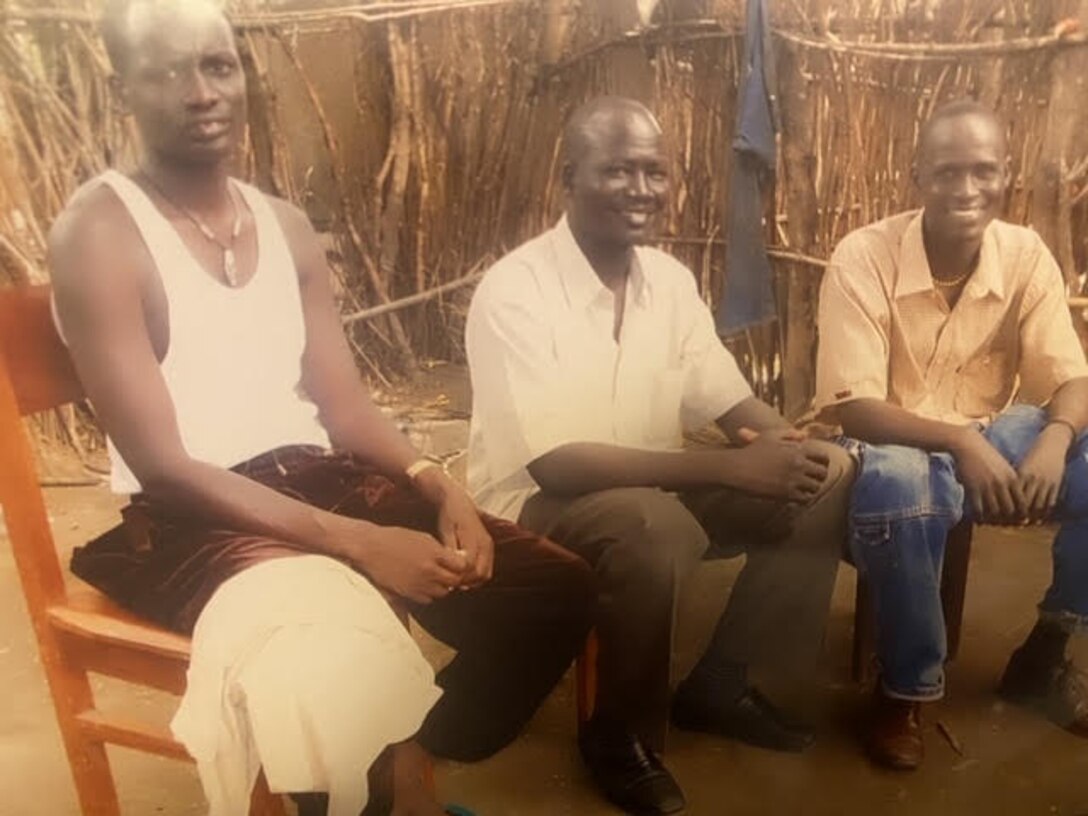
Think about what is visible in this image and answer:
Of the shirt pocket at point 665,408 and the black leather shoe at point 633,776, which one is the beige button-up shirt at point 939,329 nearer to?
the shirt pocket at point 665,408

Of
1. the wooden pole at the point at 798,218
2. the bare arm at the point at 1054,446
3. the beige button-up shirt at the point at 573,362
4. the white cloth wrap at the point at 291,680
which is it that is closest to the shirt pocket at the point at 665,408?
the beige button-up shirt at the point at 573,362

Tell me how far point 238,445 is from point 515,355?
0.31m

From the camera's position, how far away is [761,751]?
5.24 ft

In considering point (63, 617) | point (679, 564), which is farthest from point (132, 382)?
point (679, 564)

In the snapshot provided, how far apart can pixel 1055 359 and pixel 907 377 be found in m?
0.18

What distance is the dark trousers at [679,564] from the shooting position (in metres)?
1.38

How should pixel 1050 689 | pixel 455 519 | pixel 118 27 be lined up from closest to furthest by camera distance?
pixel 118 27
pixel 455 519
pixel 1050 689

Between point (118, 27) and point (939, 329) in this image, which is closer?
point (118, 27)

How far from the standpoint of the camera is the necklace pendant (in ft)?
3.81

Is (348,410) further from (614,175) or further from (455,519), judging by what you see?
(614,175)

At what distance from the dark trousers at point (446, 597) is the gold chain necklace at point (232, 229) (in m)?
0.20

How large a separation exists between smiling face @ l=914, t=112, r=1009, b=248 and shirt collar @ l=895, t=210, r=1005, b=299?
13 millimetres

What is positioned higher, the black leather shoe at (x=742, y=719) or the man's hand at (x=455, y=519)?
the man's hand at (x=455, y=519)

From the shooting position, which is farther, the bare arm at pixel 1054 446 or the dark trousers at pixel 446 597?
the bare arm at pixel 1054 446
